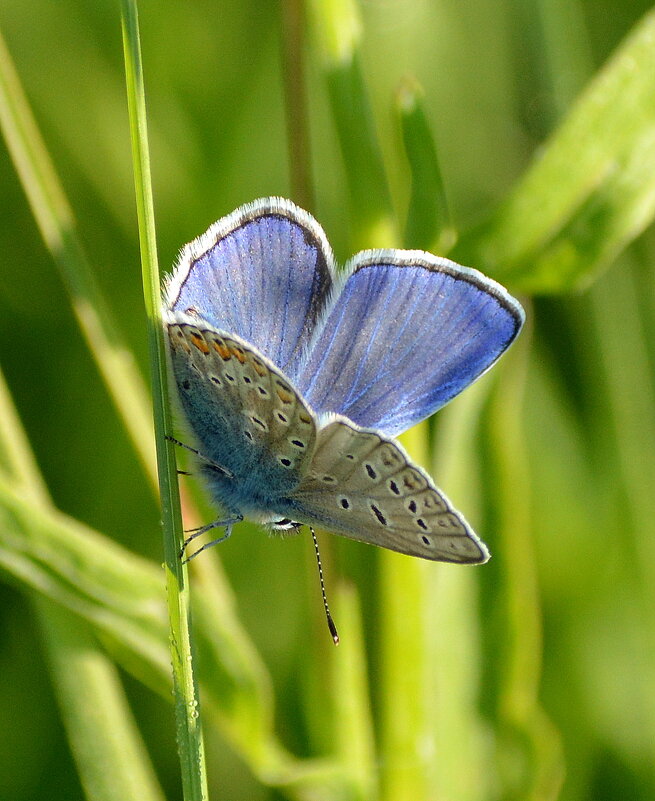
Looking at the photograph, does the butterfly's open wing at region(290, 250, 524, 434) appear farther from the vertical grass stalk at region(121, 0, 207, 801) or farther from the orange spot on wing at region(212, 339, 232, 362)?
the vertical grass stalk at region(121, 0, 207, 801)

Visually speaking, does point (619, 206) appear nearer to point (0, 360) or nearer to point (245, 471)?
point (245, 471)

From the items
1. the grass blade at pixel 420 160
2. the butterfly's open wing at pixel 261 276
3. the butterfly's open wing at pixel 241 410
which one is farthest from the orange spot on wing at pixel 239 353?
the grass blade at pixel 420 160

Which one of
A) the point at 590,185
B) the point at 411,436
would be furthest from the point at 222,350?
the point at 590,185

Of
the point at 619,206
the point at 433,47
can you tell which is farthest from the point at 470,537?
the point at 433,47

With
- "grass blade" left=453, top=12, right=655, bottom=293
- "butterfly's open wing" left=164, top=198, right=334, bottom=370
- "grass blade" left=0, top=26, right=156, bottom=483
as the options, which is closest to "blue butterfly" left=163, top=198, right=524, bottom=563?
"butterfly's open wing" left=164, top=198, right=334, bottom=370

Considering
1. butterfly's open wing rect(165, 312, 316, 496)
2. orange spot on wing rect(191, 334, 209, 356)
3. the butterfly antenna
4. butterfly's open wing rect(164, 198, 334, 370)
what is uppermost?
butterfly's open wing rect(164, 198, 334, 370)

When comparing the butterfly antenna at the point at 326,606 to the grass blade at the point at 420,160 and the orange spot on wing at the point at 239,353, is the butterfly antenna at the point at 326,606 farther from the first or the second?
the grass blade at the point at 420,160
